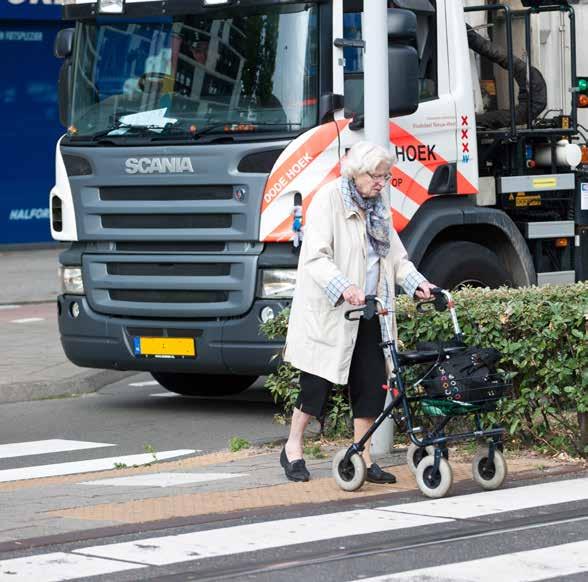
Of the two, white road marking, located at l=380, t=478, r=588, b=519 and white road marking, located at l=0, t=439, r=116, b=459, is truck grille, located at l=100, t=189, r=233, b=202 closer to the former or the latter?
white road marking, located at l=0, t=439, r=116, b=459

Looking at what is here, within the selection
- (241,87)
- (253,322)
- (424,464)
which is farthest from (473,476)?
(241,87)

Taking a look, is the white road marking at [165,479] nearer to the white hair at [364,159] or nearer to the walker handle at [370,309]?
the walker handle at [370,309]

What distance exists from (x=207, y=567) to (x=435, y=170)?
5.26 metres

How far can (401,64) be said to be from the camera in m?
10.2

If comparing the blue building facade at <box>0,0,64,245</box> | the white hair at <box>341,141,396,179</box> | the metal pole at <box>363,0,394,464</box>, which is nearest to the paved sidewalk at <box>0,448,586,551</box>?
the metal pole at <box>363,0,394,464</box>

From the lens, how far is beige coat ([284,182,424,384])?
8234mm

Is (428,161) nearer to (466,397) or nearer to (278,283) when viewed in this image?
(278,283)

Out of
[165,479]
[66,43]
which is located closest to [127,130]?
[66,43]

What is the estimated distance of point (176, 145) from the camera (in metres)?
11.1

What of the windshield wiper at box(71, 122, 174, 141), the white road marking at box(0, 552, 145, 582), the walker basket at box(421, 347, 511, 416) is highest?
the windshield wiper at box(71, 122, 174, 141)

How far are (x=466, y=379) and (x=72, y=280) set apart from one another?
472cm

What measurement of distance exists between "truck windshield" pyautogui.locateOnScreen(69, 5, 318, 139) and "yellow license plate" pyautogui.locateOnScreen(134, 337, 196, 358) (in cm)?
140

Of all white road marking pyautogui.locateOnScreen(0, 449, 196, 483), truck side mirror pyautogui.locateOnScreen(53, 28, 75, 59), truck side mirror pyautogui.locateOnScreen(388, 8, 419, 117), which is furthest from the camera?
truck side mirror pyautogui.locateOnScreen(53, 28, 75, 59)

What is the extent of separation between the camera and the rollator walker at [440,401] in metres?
7.87
